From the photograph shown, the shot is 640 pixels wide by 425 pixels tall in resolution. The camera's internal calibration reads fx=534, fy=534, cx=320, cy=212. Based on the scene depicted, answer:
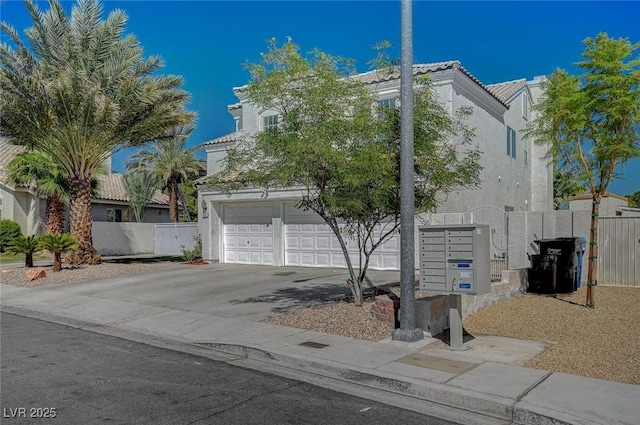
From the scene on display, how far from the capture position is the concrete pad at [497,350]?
7169mm

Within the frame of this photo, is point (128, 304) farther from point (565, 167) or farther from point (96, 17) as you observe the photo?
point (96, 17)

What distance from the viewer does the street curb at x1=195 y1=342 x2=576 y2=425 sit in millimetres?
5223

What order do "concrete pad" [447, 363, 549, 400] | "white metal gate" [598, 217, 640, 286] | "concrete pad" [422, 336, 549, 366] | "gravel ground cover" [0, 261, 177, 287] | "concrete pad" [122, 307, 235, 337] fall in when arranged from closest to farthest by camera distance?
"concrete pad" [447, 363, 549, 400]
"concrete pad" [422, 336, 549, 366]
"concrete pad" [122, 307, 235, 337]
"white metal gate" [598, 217, 640, 286]
"gravel ground cover" [0, 261, 177, 287]

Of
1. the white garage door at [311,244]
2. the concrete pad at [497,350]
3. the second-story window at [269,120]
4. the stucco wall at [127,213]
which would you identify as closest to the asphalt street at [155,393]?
the concrete pad at [497,350]

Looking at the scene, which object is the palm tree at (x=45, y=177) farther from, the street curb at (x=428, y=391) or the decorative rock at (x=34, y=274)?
the street curb at (x=428, y=391)

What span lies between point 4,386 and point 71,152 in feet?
45.5

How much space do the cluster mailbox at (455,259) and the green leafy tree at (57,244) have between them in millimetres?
13474

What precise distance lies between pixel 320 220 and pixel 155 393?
506 inches

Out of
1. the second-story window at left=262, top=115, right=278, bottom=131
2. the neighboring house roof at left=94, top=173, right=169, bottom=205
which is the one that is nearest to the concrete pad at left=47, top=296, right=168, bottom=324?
the second-story window at left=262, top=115, right=278, bottom=131

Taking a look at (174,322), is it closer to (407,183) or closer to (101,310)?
(101,310)

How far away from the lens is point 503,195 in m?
20.8

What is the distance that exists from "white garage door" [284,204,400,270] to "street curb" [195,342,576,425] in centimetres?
1008

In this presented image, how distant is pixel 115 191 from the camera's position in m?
34.8

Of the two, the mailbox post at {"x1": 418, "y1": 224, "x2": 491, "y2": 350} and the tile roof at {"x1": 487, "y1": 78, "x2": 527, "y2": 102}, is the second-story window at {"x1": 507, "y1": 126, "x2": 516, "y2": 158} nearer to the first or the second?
the tile roof at {"x1": 487, "y1": 78, "x2": 527, "y2": 102}
